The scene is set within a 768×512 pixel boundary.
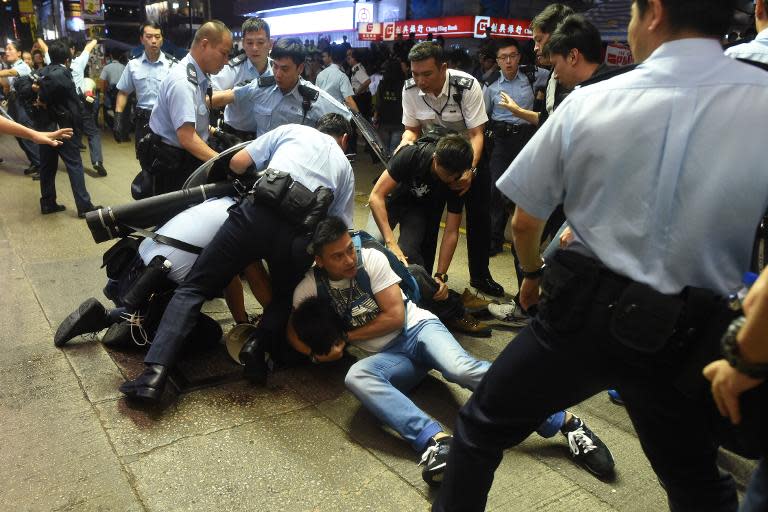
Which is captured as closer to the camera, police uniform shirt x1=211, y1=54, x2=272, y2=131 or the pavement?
the pavement

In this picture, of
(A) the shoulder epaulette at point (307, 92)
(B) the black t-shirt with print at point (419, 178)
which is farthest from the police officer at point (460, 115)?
(A) the shoulder epaulette at point (307, 92)

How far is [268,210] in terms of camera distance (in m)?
2.88

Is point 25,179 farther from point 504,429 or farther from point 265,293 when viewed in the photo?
point 504,429

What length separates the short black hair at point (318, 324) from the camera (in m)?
2.85

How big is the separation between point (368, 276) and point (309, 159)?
0.67 m

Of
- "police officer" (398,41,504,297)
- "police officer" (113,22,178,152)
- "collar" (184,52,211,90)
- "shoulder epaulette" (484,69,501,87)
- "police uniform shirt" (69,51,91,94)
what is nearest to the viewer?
"collar" (184,52,211,90)

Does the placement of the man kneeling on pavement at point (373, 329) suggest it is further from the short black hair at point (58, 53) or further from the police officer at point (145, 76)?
the short black hair at point (58, 53)

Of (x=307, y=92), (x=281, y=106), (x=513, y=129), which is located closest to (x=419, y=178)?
(x=307, y=92)

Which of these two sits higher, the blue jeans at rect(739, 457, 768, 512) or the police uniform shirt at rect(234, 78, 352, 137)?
the police uniform shirt at rect(234, 78, 352, 137)

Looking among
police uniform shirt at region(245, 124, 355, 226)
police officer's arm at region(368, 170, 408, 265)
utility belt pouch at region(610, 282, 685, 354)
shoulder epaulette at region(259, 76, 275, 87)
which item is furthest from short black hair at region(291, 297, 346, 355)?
shoulder epaulette at region(259, 76, 275, 87)

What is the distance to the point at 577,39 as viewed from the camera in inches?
134

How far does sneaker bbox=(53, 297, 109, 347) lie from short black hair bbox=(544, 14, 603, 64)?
300cm

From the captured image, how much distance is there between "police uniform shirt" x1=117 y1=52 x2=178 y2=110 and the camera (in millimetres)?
6480

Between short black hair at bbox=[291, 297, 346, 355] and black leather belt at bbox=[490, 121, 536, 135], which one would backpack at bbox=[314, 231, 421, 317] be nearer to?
short black hair at bbox=[291, 297, 346, 355]
